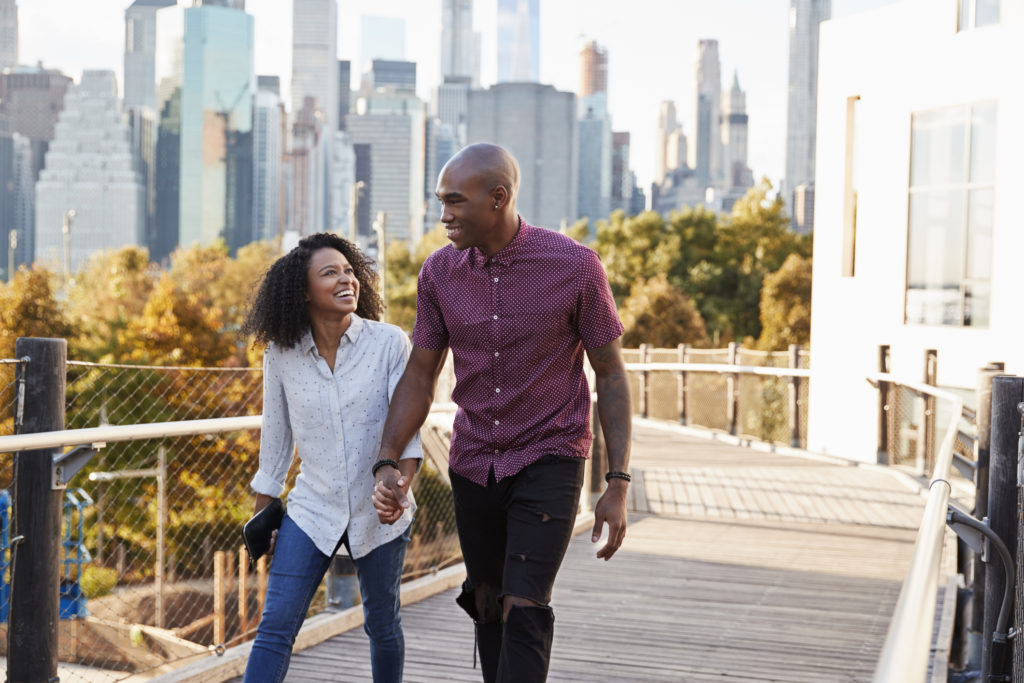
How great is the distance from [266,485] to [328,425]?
0.77 ft

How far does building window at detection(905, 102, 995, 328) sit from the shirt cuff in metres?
14.5

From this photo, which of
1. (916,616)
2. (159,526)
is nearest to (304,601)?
(916,616)

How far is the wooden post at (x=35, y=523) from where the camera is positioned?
359cm

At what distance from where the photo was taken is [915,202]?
56.1 ft

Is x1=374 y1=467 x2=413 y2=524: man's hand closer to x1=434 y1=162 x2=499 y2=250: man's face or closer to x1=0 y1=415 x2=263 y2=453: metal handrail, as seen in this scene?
x1=434 y1=162 x2=499 y2=250: man's face

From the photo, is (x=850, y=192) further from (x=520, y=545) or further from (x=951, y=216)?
(x=520, y=545)

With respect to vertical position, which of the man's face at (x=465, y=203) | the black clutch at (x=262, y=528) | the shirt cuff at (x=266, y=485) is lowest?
the black clutch at (x=262, y=528)

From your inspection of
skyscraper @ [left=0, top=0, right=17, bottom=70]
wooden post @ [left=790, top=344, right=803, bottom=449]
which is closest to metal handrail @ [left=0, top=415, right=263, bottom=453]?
wooden post @ [left=790, top=344, right=803, bottom=449]

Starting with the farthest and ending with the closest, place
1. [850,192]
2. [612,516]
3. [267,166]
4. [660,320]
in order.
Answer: [267,166], [660,320], [850,192], [612,516]

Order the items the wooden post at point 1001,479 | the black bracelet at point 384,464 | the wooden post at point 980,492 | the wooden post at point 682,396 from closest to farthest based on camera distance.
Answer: the black bracelet at point 384,464
the wooden post at point 1001,479
the wooden post at point 980,492
the wooden post at point 682,396

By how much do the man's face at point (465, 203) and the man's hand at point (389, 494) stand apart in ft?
1.93

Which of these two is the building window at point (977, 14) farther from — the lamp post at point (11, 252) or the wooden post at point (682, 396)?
the lamp post at point (11, 252)

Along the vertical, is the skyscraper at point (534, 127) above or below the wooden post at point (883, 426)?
above

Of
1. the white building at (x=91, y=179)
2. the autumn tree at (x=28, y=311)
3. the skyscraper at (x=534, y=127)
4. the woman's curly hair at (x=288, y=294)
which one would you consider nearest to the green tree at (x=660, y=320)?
the autumn tree at (x=28, y=311)
